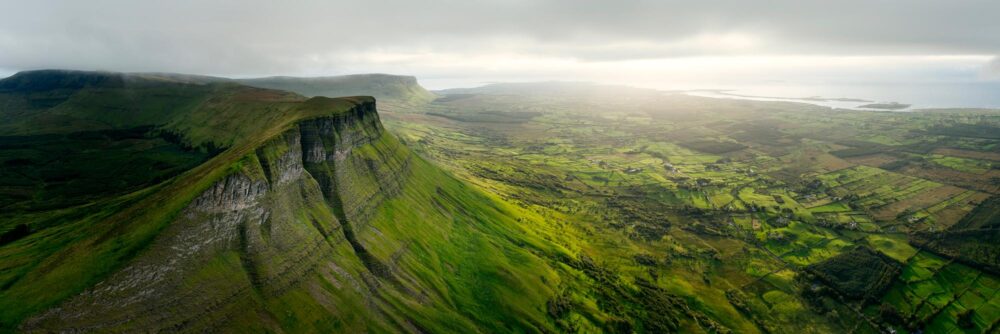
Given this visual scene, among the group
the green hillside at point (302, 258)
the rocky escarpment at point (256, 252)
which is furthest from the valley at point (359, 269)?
the green hillside at point (302, 258)

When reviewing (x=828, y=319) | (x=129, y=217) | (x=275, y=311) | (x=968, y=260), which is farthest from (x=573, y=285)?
(x=968, y=260)

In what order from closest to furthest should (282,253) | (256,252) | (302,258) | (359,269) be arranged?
(256,252) < (282,253) < (302,258) < (359,269)

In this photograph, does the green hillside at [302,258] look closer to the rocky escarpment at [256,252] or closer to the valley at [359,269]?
the rocky escarpment at [256,252]

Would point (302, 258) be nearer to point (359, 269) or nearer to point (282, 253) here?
point (282, 253)

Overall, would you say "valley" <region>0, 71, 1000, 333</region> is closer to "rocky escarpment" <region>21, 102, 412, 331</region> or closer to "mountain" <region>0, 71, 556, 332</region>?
"rocky escarpment" <region>21, 102, 412, 331</region>

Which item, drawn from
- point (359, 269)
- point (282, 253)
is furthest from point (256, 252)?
point (359, 269)

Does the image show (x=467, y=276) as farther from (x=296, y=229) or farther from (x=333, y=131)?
(x=333, y=131)

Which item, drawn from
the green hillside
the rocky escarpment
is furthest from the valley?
the green hillside
